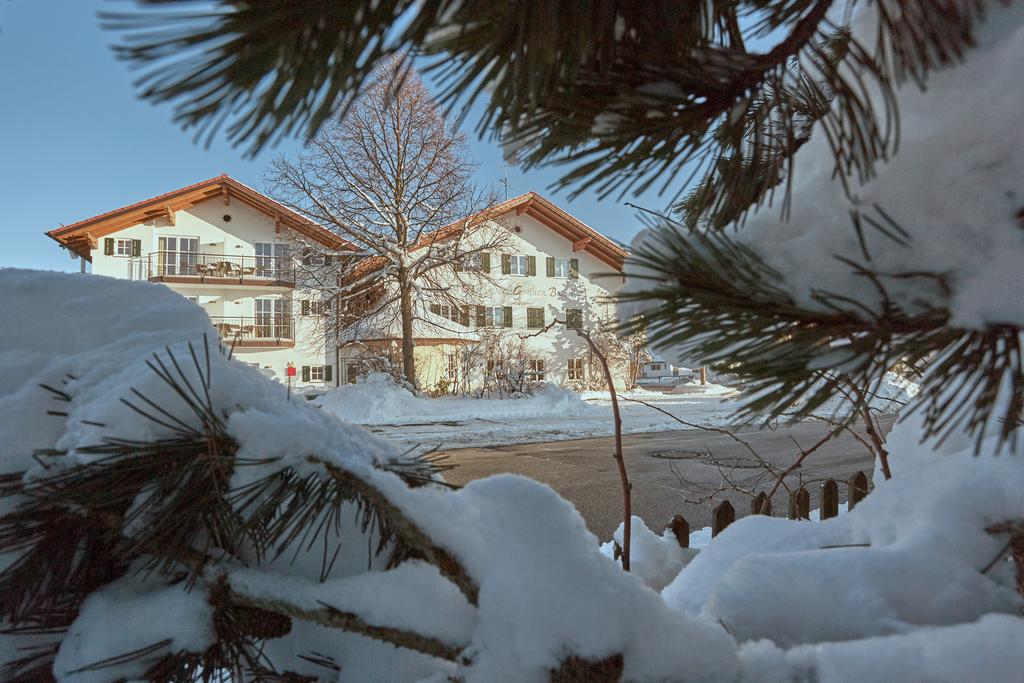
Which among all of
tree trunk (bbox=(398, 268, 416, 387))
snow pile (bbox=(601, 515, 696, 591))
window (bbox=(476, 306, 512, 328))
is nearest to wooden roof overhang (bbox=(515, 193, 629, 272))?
window (bbox=(476, 306, 512, 328))

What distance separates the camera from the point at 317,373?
2623 cm

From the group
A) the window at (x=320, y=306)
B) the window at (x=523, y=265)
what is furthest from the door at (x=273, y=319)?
the window at (x=523, y=265)

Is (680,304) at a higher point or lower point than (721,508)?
higher

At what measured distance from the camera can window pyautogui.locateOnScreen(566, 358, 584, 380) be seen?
2722 centimetres

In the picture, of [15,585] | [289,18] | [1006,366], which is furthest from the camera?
[15,585]

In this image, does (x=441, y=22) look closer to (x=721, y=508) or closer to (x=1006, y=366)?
(x=1006, y=366)

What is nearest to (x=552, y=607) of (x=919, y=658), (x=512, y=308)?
(x=919, y=658)

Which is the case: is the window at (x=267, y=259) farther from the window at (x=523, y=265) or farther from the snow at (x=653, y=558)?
the snow at (x=653, y=558)

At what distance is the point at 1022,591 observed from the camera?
104cm

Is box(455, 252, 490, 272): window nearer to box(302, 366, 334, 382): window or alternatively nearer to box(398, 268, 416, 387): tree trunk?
box(398, 268, 416, 387): tree trunk

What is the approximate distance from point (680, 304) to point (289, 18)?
1.69 ft

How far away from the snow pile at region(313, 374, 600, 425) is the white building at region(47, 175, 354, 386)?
8090mm

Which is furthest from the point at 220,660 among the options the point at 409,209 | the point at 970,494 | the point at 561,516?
the point at 409,209

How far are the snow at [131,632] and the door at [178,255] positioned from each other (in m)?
26.5
